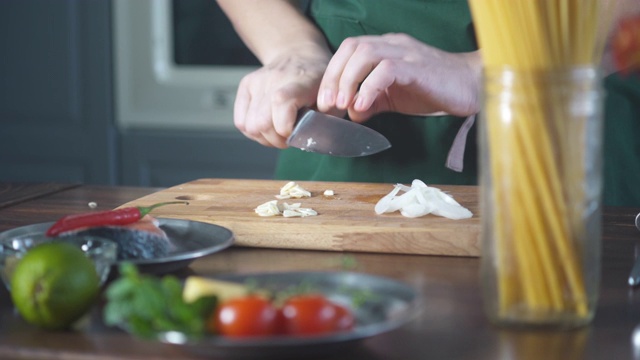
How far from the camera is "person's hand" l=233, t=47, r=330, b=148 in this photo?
1468 millimetres

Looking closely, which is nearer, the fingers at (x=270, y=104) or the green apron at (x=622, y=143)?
the fingers at (x=270, y=104)

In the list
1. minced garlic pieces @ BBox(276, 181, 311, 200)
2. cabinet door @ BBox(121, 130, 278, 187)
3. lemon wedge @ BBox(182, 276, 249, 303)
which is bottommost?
cabinet door @ BBox(121, 130, 278, 187)

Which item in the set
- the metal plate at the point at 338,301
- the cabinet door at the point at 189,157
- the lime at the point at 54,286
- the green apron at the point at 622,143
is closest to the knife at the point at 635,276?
the metal plate at the point at 338,301

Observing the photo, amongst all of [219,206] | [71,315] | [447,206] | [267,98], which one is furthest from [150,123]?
[71,315]

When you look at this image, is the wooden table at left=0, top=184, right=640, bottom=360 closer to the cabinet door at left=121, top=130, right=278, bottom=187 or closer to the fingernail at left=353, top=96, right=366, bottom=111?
the fingernail at left=353, top=96, right=366, bottom=111

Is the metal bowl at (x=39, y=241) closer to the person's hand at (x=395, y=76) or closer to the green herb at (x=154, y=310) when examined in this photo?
the green herb at (x=154, y=310)

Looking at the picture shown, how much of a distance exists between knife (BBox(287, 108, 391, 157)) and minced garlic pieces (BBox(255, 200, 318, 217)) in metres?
0.21

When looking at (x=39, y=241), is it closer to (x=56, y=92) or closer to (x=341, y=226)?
(x=341, y=226)

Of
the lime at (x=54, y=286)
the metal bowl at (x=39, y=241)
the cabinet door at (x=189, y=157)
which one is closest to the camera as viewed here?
the lime at (x=54, y=286)

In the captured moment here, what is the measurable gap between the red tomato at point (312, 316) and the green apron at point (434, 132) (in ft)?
3.30

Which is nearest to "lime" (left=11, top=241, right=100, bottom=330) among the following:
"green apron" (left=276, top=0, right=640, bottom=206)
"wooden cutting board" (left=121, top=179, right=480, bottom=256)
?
"wooden cutting board" (left=121, top=179, right=480, bottom=256)

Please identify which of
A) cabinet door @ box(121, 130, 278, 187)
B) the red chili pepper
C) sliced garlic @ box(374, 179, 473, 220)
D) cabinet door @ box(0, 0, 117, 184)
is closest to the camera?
the red chili pepper

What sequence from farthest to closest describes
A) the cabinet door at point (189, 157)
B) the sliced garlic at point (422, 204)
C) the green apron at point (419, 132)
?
the cabinet door at point (189, 157)
the green apron at point (419, 132)
the sliced garlic at point (422, 204)

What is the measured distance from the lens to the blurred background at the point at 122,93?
2.92 m
